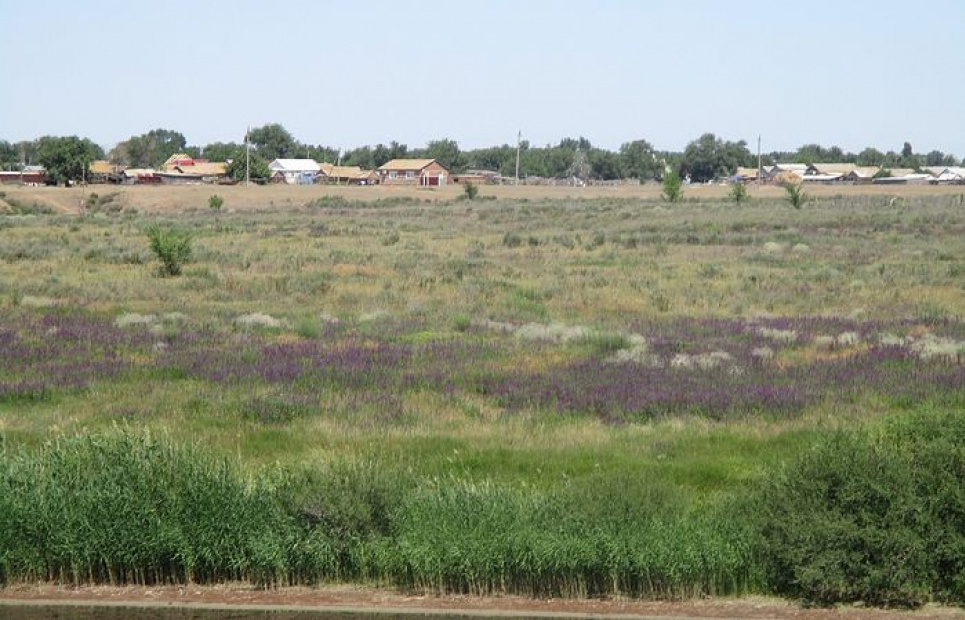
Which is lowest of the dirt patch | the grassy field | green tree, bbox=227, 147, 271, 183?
the dirt patch

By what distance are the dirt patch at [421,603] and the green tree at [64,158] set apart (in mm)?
139171

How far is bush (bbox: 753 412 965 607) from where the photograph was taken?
44.8 ft

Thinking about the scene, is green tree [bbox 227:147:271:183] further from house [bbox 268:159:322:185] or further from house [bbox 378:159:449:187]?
house [bbox 378:159:449:187]

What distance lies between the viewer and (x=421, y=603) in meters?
14.6

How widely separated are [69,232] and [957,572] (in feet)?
217

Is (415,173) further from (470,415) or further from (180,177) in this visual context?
(470,415)

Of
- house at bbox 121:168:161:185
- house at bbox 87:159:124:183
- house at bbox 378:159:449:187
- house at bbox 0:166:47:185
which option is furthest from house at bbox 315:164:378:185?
house at bbox 0:166:47:185

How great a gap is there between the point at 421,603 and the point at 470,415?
22.4 ft

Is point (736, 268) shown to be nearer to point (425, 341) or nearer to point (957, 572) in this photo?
point (425, 341)

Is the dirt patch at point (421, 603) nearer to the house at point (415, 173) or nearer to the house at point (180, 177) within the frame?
the house at point (180, 177)

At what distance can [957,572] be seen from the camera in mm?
13750

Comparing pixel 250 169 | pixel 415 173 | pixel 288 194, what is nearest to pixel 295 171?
pixel 415 173

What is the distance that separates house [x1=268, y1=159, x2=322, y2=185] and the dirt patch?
175147 mm

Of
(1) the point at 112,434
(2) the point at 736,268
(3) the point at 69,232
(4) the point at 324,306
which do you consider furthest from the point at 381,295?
(3) the point at 69,232
